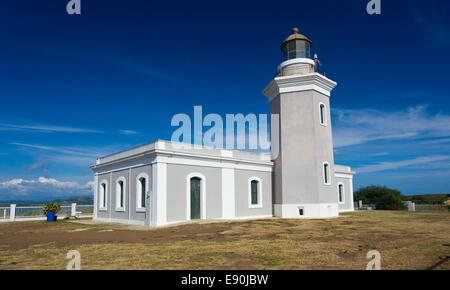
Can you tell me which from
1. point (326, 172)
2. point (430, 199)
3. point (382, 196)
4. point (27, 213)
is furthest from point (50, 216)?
point (430, 199)

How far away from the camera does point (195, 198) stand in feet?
49.4

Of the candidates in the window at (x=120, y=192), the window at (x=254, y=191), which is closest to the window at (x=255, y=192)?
the window at (x=254, y=191)

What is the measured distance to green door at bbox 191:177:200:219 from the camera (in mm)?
14927

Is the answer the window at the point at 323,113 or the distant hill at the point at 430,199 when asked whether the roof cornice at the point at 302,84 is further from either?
the distant hill at the point at 430,199

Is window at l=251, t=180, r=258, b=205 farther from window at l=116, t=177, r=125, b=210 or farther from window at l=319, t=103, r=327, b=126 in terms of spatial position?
window at l=116, t=177, r=125, b=210

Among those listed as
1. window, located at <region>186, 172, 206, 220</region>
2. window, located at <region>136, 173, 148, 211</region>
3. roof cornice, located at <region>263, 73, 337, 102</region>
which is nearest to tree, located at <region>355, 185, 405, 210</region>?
roof cornice, located at <region>263, 73, 337, 102</region>

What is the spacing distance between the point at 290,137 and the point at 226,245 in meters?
11.2

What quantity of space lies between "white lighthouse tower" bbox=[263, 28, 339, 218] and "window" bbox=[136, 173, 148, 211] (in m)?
8.16

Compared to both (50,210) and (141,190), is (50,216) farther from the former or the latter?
(141,190)

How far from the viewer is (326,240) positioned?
859 cm

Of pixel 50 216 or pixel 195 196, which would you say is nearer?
pixel 195 196

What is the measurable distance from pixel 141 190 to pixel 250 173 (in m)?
6.45
